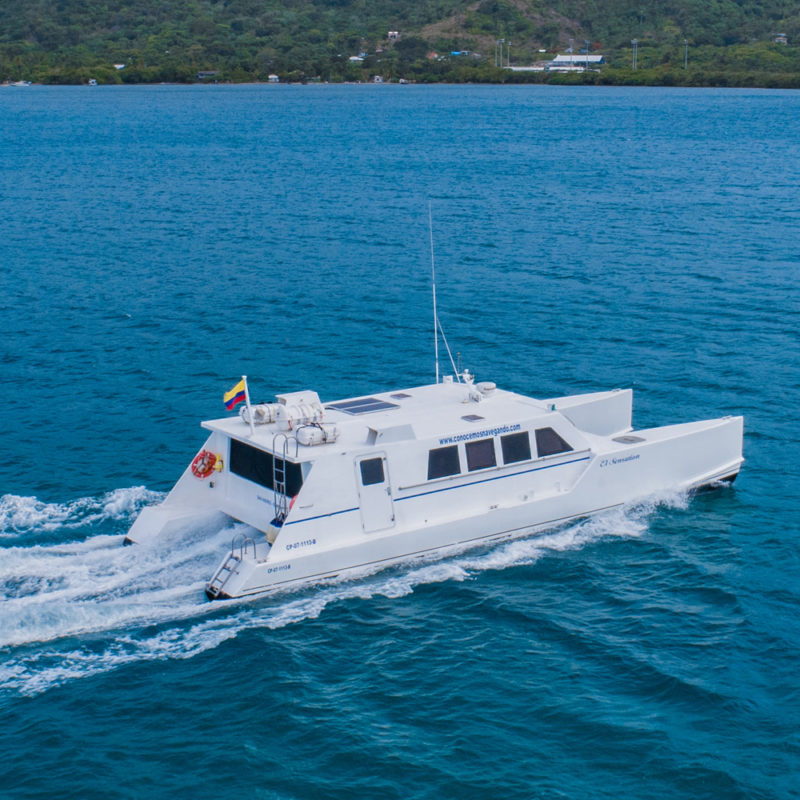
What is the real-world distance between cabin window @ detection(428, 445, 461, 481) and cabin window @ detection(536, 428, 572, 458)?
2.19 meters

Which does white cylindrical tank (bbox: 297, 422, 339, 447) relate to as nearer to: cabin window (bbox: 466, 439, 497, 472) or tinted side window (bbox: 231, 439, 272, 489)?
tinted side window (bbox: 231, 439, 272, 489)

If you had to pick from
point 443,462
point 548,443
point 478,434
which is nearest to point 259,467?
point 443,462

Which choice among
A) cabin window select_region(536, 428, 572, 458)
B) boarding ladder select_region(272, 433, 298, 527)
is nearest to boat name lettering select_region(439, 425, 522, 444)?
cabin window select_region(536, 428, 572, 458)

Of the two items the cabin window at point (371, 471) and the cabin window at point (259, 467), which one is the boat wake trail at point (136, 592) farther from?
the cabin window at point (371, 471)

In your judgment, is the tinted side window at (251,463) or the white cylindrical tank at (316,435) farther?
the tinted side window at (251,463)

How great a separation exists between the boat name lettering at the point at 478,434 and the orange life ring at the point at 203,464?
5083 millimetres

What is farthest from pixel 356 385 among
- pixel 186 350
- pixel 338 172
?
pixel 338 172

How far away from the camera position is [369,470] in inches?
917

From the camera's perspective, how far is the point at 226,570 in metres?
22.2

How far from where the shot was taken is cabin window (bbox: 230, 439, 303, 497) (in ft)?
75.2

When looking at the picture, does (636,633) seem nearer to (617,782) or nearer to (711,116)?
(617,782)

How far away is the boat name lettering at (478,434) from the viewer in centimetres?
2412

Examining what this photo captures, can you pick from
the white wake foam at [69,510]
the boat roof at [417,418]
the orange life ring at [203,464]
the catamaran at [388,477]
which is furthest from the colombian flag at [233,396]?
the white wake foam at [69,510]

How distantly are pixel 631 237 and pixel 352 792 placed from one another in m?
48.8
